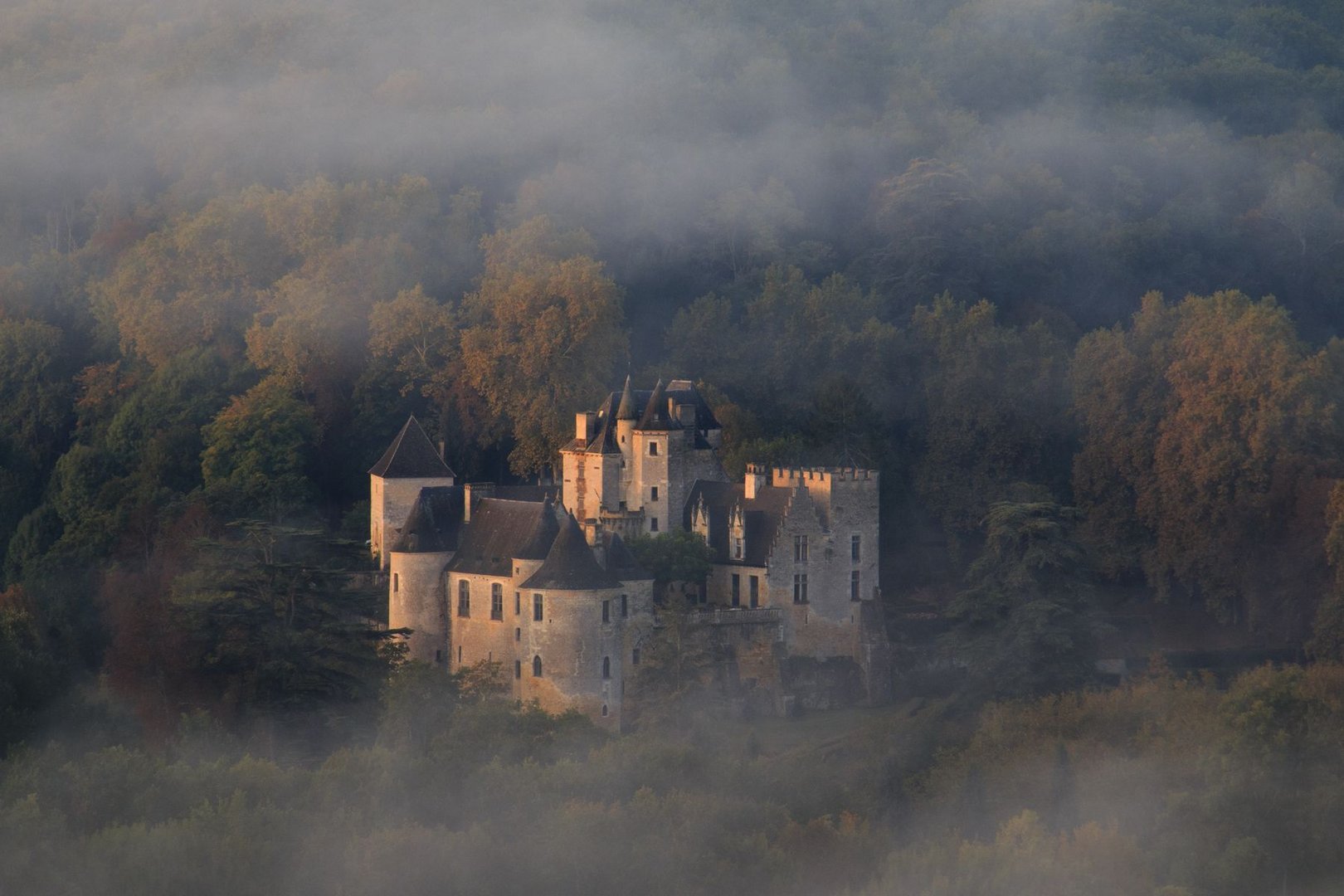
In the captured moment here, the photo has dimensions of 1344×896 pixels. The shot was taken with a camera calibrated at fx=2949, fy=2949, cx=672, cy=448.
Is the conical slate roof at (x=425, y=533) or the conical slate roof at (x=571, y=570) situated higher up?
the conical slate roof at (x=425, y=533)

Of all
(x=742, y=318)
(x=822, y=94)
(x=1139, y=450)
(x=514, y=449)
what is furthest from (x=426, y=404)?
(x=822, y=94)

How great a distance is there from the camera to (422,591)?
239 feet

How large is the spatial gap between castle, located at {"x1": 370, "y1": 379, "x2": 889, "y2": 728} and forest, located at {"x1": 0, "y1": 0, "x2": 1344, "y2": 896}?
1.65 metres

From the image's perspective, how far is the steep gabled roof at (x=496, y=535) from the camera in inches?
2798

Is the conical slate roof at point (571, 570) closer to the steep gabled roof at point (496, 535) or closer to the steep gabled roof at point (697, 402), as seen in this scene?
the steep gabled roof at point (496, 535)

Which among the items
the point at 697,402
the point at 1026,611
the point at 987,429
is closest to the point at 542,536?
the point at 697,402

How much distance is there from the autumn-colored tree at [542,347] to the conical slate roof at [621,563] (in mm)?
12964

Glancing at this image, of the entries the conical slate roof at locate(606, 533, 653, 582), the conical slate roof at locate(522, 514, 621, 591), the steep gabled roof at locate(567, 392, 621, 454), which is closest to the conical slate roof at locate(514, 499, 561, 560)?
the conical slate roof at locate(522, 514, 621, 591)

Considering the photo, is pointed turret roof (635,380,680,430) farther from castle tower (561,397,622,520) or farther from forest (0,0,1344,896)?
forest (0,0,1344,896)

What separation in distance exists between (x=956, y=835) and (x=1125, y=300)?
168 ft

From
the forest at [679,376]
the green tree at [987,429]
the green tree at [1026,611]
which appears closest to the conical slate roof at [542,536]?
the forest at [679,376]

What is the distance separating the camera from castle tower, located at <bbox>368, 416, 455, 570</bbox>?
244 feet

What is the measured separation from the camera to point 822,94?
414ft

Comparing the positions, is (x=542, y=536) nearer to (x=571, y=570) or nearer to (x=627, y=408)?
(x=571, y=570)
